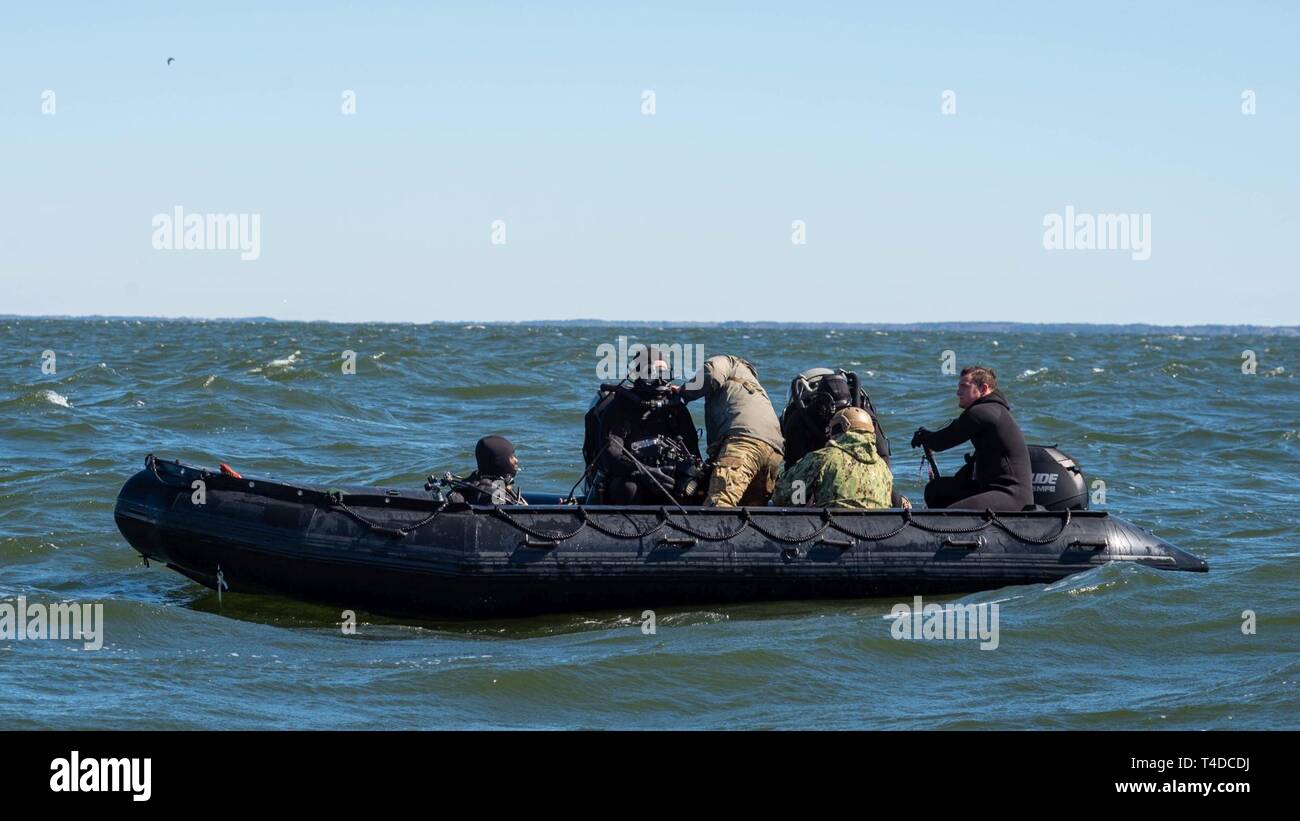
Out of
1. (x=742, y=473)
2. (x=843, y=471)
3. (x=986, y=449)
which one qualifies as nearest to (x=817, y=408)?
(x=843, y=471)

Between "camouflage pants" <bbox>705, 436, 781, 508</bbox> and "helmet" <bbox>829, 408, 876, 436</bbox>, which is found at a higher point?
"helmet" <bbox>829, 408, 876, 436</bbox>

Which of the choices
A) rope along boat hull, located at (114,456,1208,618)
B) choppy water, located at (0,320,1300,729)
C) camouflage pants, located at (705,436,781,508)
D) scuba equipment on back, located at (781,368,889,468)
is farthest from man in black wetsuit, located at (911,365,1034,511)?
camouflage pants, located at (705,436,781,508)

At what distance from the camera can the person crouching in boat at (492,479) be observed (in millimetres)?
9828

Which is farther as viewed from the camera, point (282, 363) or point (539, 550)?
point (282, 363)

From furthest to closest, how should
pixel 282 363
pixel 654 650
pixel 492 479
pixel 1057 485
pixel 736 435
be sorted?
pixel 282 363 < pixel 1057 485 < pixel 736 435 < pixel 492 479 < pixel 654 650

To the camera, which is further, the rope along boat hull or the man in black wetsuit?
the man in black wetsuit

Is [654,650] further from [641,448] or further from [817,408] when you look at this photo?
[817,408]

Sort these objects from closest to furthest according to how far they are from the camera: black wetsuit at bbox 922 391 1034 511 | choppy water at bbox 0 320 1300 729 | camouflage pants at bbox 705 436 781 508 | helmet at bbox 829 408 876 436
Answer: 1. choppy water at bbox 0 320 1300 729
2. helmet at bbox 829 408 876 436
3. black wetsuit at bbox 922 391 1034 511
4. camouflage pants at bbox 705 436 781 508

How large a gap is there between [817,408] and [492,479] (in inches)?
85.9

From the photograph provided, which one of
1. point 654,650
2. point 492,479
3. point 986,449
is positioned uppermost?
point 986,449

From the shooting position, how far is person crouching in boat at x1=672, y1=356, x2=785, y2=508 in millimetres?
10031

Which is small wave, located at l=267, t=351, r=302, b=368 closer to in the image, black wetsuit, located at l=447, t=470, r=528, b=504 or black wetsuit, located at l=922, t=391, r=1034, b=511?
black wetsuit, located at l=447, t=470, r=528, b=504

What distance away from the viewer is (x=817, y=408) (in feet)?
33.1

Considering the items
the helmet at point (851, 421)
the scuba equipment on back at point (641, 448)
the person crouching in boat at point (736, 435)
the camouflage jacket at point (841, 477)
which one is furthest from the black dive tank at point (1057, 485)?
the scuba equipment on back at point (641, 448)
